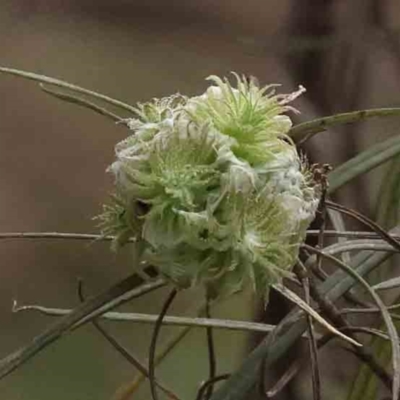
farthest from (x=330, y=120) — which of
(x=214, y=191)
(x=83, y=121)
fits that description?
(x=83, y=121)

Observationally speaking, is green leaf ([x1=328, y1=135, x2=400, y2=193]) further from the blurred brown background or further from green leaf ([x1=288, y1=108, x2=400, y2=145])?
the blurred brown background

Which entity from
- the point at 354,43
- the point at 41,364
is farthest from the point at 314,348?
the point at 41,364

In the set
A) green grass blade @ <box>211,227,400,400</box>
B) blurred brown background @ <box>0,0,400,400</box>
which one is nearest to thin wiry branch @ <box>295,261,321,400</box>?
green grass blade @ <box>211,227,400,400</box>

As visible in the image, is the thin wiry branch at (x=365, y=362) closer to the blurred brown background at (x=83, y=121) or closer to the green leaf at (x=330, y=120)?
the green leaf at (x=330, y=120)

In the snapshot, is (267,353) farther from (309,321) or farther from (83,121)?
(83,121)

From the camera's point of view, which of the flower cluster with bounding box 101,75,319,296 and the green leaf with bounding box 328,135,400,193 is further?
the green leaf with bounding box 328,135,400,193

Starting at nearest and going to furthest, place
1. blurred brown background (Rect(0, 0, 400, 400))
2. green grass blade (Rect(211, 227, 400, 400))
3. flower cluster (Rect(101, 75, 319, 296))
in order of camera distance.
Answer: flower cluster (Rect(101, 75, 319, 296))
green grass blade (Rect(211, 227, 400, 400))
blurred brown background (Rect(0, 0, 400, 400))
